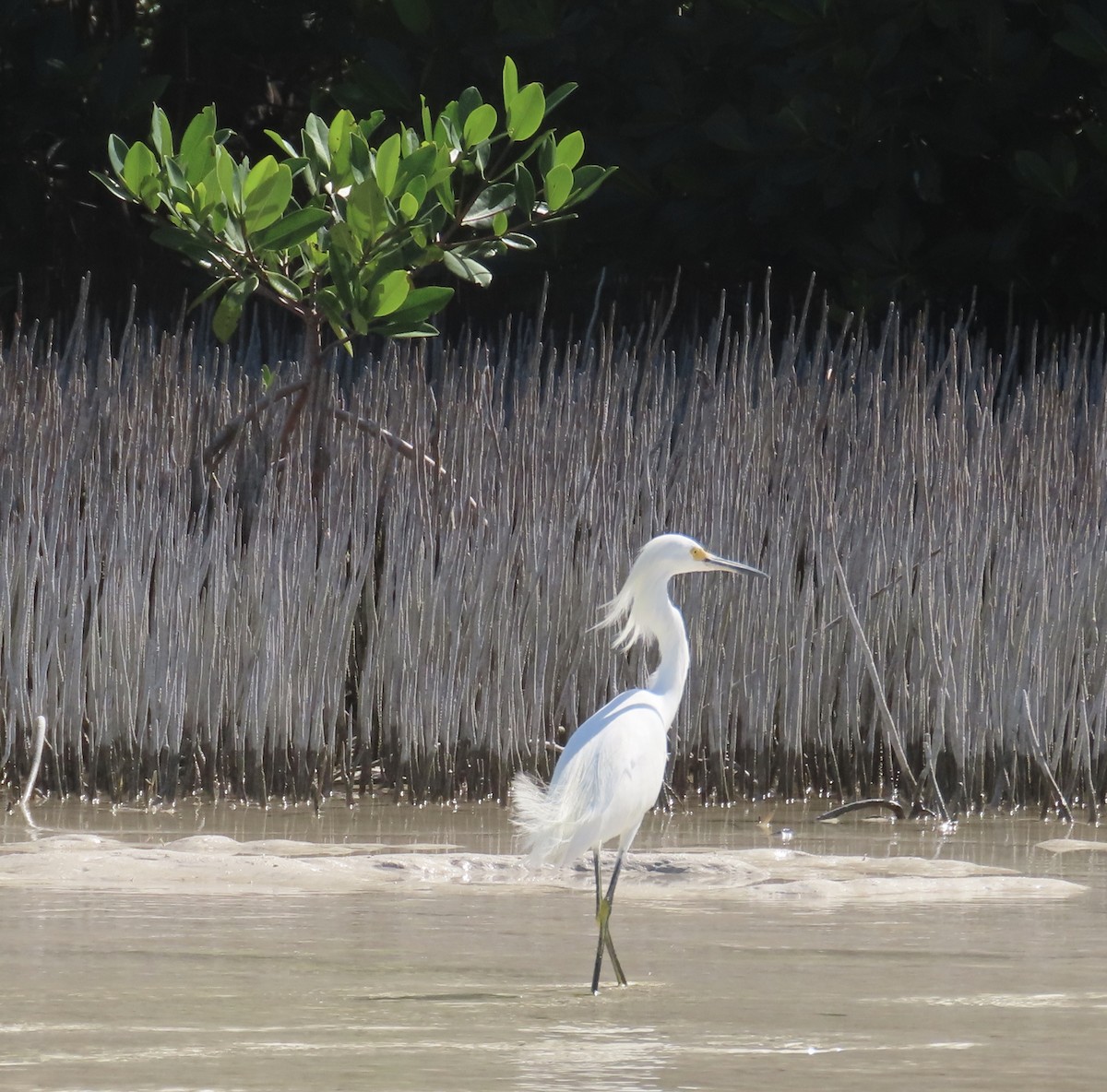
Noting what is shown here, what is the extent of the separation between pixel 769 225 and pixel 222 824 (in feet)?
14.5

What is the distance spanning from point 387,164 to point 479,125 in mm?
401

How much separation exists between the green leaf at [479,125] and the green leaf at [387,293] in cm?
45

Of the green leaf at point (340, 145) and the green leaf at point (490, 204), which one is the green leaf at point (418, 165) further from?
the green leaf at point (490, 204)

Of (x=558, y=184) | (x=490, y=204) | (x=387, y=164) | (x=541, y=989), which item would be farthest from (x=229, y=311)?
(x=541, y=989)

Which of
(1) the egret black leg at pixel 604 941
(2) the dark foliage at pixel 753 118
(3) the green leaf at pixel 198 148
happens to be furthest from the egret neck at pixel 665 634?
(2) the dark foliage at pixel 753 118

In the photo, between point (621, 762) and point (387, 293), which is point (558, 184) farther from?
point (621, 762)

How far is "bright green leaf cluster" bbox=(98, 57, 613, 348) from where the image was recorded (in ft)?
17.3

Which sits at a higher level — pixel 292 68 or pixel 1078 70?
pixel 292 68

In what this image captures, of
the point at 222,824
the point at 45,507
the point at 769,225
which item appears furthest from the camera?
the point at 769,225

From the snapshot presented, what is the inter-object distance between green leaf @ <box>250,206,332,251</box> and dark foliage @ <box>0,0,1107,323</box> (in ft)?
9.25

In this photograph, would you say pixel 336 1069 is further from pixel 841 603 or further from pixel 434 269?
pixel 434 269

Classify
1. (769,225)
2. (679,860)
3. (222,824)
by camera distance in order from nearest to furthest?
(679,860) < (222,824) < (769,225)

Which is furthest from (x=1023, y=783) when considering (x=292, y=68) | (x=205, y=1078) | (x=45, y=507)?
(x=292, y=68)

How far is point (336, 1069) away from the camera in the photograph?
2.56 m
